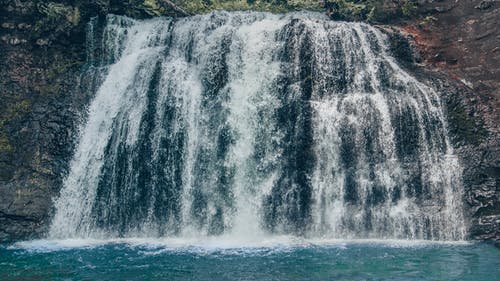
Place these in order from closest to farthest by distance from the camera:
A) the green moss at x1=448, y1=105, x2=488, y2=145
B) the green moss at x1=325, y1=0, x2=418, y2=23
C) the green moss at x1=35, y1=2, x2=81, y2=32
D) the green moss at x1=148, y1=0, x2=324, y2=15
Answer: the green moss at x1=448, y1=105, x2=488, y2=145 < the green moss at x1=35, y1=2, x2=81, y2=32 < the green moss at x1=325, y1=0, x2=418, y2=23 < the green moss at x1=148, y1=0, x2=324, y2=15

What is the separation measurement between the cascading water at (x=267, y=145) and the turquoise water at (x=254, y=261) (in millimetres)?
1548

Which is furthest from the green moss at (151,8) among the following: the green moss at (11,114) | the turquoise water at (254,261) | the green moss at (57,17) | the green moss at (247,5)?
the turquoise water at (254,261)

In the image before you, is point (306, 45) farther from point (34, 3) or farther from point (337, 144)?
point (34, 3)

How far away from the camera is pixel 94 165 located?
1938cm

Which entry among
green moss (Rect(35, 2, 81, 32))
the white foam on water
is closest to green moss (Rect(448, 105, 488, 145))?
the white foam on water

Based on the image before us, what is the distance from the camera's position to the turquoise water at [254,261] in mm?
12328

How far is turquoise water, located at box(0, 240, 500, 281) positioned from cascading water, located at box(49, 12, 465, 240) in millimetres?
1548

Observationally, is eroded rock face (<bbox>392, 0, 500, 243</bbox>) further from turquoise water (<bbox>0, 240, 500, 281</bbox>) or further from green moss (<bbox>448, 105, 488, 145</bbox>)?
turquoise water (<bbox>0, 240, 500, 281</bbox>)

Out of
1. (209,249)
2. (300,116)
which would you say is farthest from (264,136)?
(209,249)

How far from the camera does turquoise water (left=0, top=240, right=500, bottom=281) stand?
12.3 metres

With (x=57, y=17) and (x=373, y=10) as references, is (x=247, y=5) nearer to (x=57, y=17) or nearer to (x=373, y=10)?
(x=373, y=10)

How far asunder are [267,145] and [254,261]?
595 cm

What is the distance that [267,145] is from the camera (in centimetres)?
1881

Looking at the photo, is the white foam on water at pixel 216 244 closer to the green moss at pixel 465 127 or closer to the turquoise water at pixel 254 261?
the turquoise water at pixel 254 261
